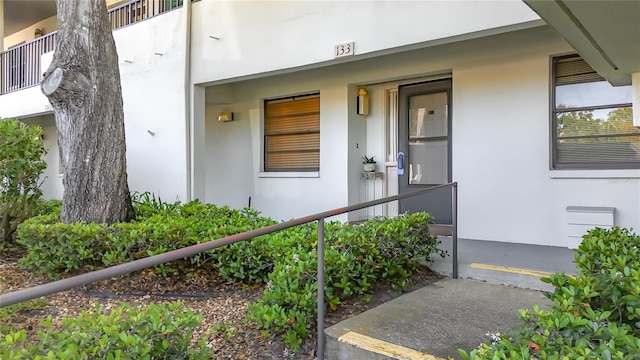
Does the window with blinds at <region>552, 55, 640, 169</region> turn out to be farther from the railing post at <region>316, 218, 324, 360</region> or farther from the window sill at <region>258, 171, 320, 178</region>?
the railing post at <region>316, 218, 324, 360</region>

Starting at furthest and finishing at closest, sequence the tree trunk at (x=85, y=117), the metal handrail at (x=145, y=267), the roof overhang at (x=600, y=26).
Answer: the tree trunk at (x=85, y=117)
the roof overhang at (x=600, y=26)
the metal handrail at (x=145, y=267)

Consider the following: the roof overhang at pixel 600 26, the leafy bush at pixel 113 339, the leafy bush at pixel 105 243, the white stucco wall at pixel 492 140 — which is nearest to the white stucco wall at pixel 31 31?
the white stucco wall at pixel 492 140

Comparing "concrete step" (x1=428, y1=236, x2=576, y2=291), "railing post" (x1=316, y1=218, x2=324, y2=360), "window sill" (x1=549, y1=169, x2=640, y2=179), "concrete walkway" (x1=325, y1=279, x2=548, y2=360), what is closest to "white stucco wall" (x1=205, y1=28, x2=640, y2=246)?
"window sill" (x1=549, y1=169, x2=640, y2=179)

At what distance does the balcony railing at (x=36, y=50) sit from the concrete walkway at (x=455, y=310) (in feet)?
20.9

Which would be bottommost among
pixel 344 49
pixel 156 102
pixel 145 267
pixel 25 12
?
pixel 145 267

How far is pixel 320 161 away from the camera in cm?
737

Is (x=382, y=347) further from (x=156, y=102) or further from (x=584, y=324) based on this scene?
(x=156, y=102)

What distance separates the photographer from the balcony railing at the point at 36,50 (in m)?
8.02

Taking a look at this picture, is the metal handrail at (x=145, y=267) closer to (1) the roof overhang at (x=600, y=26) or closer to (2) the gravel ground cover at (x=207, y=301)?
(2) the gravel ground cover at (x=207, y=301)

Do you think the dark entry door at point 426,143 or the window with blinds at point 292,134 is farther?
the window with blinds at point 292,134

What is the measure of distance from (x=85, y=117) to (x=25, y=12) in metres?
10.8

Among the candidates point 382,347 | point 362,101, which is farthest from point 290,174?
point 382,347

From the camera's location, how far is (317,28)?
5848mm

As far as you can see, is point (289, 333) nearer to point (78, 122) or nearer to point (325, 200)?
point (78, 122)
